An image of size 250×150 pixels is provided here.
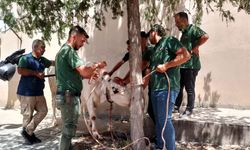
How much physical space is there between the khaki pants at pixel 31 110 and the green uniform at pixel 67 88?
144 cm

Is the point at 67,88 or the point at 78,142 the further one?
the point at 78,142

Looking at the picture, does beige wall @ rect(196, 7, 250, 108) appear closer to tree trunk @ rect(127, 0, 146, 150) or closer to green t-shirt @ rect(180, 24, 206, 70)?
green t-shirt @ rect(180, 24, 206, 70)

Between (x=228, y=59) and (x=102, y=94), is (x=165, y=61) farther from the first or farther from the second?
(x=228, y=59)

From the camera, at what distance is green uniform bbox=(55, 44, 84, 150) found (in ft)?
17.5

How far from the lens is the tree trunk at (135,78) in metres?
5.64

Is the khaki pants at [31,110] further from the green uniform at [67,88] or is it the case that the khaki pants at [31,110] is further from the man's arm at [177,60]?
the man's arm at [177,60]

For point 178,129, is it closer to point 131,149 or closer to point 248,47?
point 131,149

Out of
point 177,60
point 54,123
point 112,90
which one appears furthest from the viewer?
point 54,123

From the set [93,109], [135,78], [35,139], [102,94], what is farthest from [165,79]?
[35,139]

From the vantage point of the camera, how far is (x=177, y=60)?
4980 mm

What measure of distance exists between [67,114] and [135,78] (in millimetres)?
1002

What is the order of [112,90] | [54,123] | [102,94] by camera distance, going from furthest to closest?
[54,123]
[102,94]
[112,90]

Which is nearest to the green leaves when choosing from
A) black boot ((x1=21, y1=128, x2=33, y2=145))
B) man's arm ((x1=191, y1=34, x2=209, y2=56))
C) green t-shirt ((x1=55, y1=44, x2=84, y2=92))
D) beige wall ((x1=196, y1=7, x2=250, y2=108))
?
man's arm ((x1=191, y1=34, x2=209, y2=56))

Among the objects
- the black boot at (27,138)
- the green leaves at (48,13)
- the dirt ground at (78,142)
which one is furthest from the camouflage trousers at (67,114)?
the green leaves at (48,13)
